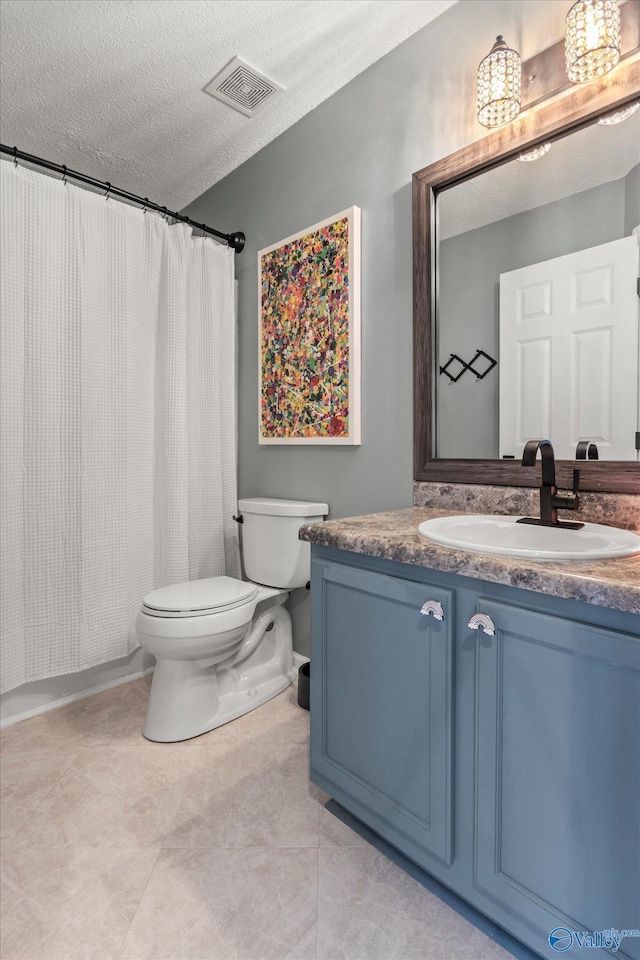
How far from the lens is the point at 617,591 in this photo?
30.7 inches

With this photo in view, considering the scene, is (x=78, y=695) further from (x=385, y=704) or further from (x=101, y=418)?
(x=385, y=704)

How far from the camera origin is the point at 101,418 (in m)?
2.00

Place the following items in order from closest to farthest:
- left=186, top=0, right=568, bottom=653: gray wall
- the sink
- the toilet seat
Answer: the sink, left=186, top=0, right=568, bottom=653: gray wall, the toilet seat

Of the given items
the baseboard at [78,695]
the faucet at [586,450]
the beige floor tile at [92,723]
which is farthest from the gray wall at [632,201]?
the beige floor tile at [92,723]

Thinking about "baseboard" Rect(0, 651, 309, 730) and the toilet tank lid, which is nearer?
"baseboard" Rect(0, 651, 309, 730)

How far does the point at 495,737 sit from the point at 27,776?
4.78 feet

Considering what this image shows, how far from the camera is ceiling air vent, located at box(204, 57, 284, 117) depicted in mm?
1798

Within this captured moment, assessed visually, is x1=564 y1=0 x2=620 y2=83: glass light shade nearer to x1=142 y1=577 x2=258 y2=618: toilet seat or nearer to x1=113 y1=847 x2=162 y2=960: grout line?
x1=142 y1=577 x2=258 y2=618: toilet seat

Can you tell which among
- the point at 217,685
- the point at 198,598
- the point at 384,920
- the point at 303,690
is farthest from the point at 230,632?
the point at 384,920

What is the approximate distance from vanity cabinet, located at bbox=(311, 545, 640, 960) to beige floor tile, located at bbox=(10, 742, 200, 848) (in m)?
0.55

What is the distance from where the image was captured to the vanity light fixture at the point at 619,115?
1.22m

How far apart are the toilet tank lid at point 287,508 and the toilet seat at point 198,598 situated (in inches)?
12.2

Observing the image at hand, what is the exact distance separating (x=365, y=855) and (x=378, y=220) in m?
1.97

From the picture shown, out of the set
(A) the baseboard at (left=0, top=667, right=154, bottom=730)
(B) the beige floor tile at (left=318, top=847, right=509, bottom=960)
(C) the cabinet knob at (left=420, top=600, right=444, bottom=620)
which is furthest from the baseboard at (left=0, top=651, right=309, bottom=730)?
(C) the cabinet knob at (left=420, top=600, right=444, bottom=620)
